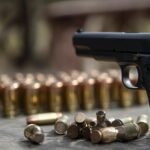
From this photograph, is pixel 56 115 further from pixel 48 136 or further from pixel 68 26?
pixel 68 26

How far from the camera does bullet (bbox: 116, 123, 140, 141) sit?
205cm

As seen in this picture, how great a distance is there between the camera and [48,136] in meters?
2.19

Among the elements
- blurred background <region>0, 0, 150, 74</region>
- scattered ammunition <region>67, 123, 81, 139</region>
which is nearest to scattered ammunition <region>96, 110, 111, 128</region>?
scattered ammunition <region>67, 123, 81, 139</region>

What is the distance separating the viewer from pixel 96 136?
202 cm

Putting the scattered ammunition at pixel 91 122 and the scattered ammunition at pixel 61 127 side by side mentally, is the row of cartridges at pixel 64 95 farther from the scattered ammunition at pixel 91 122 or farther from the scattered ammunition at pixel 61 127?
the scattered ammunition at pixel 91 122

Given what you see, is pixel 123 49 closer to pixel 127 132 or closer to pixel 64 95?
pixel 127 132

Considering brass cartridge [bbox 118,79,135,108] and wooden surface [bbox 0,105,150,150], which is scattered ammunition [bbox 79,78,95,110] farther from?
wooden surface [bbox 0,105,150,150]

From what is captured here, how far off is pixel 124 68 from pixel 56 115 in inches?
18.5

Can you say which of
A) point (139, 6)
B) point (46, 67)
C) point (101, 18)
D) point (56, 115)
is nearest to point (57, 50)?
point (46, 67)

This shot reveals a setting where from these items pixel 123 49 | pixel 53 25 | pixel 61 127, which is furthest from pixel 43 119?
pixel 53 25

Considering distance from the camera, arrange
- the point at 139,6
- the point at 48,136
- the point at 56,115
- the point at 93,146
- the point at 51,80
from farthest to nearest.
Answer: the point at 139,6
the point at 51,80
the point at 56,115
the point at 48,136
the point at 93,146

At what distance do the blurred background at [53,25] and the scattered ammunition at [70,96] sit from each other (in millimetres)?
3025

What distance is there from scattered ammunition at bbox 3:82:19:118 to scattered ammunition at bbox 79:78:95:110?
1.38ft

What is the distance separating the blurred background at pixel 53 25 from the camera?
613 centimetres
